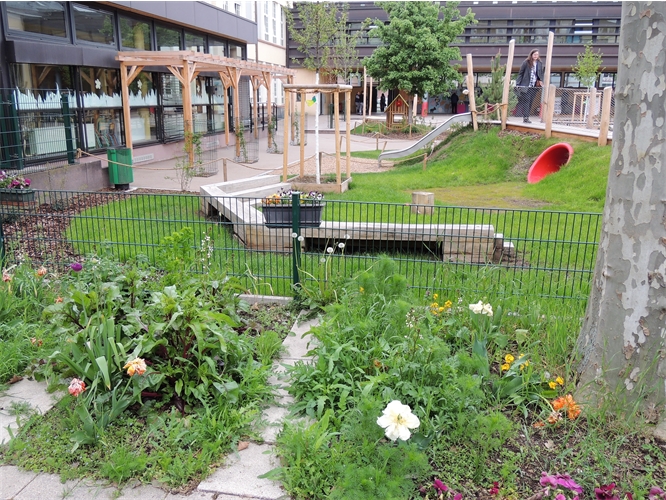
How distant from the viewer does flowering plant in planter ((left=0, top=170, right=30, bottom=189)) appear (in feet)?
31.1

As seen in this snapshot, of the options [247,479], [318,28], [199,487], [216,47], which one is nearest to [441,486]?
[247,479]

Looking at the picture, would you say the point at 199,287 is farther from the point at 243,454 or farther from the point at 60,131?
the point at 60,131

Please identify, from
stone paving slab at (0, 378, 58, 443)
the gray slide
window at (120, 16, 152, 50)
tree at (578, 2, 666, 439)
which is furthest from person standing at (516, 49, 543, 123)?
stone paving slab at (0, 378, 58, 443)

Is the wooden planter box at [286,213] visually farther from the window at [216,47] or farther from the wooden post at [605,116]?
the window at [216,47]

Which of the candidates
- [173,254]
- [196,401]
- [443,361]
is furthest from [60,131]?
[443,361]

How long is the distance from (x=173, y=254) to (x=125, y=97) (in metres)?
11.7

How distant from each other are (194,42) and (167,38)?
8.73 ft

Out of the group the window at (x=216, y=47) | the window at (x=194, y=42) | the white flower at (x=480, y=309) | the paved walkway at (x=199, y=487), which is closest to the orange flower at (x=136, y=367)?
the paved walkway at (x=199, y=487)

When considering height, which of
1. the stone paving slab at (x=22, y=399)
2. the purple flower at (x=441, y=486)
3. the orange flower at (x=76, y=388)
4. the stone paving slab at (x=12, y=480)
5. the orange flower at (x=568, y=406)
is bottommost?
the stone paving slab at (x=12, y=480)

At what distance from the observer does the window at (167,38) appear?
63.5 ft

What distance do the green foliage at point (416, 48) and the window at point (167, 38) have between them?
10924 millimetres

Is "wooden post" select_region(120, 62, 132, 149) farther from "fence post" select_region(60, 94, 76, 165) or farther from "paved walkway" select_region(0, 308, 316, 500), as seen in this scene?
"paved walkway" select_region(0, 308, 316, 500)

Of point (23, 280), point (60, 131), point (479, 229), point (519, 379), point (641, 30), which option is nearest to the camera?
point (641, 30)

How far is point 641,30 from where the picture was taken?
11.0 feet
